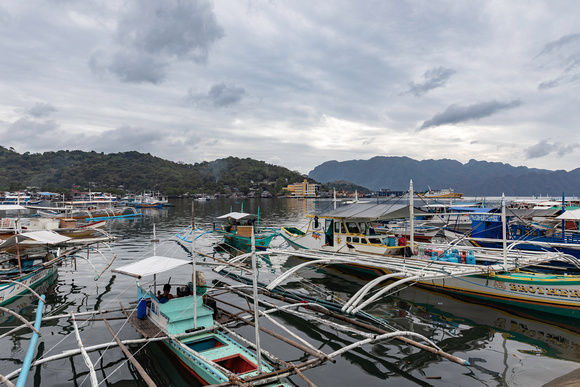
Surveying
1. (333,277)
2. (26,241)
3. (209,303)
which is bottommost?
(333,277)

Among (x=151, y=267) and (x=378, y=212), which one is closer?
(x=151, y=267)

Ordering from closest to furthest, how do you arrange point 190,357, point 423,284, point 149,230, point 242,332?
point 190,357 < point 242,332 < point 423,284 < point 149,230

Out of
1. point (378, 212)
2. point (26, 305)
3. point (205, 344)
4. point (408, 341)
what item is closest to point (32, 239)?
point (26, 305)

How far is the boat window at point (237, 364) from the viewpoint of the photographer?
9.97 metres

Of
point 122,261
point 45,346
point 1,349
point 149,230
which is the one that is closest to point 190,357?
point 45,346

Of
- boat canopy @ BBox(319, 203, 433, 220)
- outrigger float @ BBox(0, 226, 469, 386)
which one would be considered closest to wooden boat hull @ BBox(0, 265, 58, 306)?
outrigger float @ BBox(0, 226, 469, 386)

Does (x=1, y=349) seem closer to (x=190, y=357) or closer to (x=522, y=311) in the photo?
(x=190, y=357)

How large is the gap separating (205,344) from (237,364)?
6.58 feet

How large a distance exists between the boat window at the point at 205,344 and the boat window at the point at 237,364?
3.54 feet

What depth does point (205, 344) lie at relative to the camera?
39.1 ft

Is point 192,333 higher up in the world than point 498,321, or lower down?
higher up

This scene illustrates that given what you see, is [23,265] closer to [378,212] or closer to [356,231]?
[356,231]

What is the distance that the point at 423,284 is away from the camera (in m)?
20.3

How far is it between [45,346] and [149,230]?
4258cm
